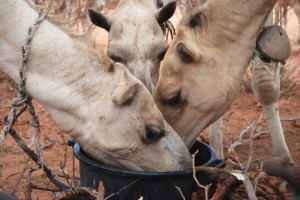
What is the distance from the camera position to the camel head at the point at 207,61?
3.82 metres

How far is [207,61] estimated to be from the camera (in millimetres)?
3834

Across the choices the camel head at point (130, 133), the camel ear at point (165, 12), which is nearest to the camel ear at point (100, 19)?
the camel ear at point (165, 12)

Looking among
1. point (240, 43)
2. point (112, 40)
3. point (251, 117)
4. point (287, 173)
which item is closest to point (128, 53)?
point (112, 40)

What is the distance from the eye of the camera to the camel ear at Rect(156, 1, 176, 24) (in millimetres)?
4887

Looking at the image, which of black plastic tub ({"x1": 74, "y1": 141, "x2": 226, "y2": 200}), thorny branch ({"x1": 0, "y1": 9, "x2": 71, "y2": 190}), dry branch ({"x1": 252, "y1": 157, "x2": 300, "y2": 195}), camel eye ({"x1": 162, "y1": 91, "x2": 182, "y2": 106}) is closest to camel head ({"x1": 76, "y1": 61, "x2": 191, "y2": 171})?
black plastic tub ({"x1": 74, "y1": 141, "x2": 226, "y2": 200})

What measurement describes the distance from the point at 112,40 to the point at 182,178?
2031mm

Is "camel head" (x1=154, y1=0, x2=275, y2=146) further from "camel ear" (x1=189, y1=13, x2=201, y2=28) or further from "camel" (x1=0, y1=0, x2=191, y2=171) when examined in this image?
"camel" (x1=0, y1=0, x2=191, y2=171)

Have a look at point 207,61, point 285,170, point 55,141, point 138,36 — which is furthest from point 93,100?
point 55,141

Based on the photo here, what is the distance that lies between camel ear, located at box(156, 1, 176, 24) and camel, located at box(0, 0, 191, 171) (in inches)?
69.0

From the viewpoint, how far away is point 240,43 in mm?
3887

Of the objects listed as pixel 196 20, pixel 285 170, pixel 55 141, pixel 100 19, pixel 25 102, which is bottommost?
pixel 55 141

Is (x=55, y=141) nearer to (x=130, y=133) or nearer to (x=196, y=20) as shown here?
(x=196, y=20)

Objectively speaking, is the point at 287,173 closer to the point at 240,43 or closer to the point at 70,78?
the point at 240,43

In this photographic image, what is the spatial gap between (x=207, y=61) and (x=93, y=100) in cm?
96
